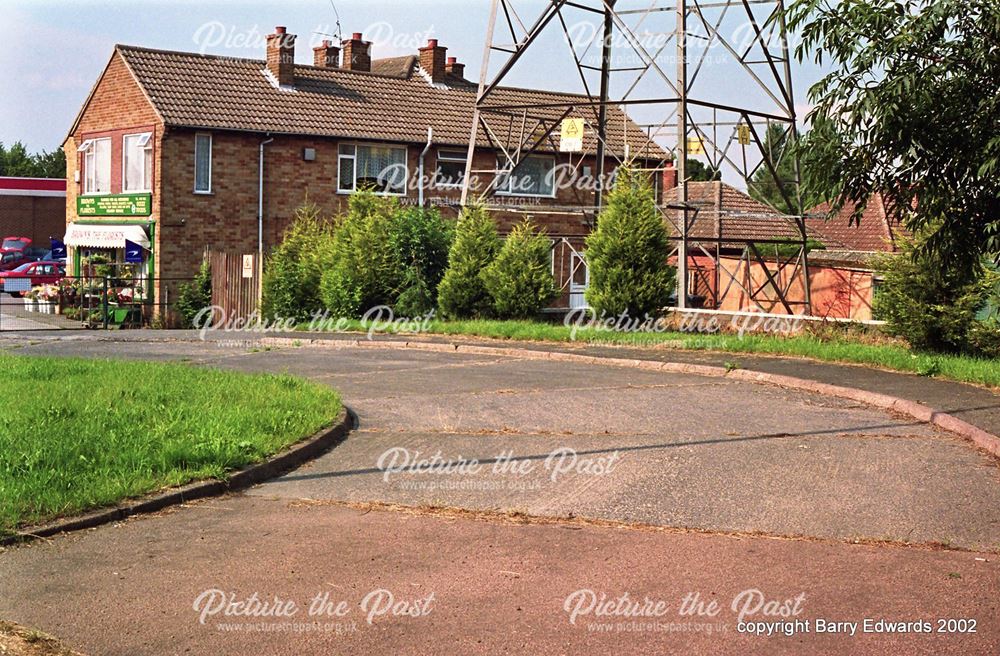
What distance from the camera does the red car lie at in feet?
150

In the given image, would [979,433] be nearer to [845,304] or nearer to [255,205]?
[845,304]

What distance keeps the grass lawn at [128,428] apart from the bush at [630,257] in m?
9.68

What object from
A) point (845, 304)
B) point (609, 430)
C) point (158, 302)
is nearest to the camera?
point (609, 430)

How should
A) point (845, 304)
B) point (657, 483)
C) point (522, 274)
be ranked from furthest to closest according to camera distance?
point (845, 304)
point (522, 274)
point (657, 483)

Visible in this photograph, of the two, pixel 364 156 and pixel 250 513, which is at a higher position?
pixel 364 156

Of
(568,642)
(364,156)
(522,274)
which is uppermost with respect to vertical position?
(364,156)

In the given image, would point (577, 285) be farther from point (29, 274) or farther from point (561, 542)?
point (561, 542)

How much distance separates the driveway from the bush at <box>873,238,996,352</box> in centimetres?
534

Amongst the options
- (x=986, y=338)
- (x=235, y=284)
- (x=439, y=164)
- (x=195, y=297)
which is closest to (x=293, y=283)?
(x=235, y=284)

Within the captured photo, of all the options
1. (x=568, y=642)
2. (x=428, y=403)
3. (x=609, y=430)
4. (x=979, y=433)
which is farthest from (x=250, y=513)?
(x=979, y=433)

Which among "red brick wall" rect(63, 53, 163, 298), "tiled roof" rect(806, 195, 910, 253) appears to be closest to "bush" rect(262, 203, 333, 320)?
"red brick wall" rect(63, 53, 163, 298)

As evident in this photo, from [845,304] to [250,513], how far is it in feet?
79.1

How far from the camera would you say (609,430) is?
11.8 meters

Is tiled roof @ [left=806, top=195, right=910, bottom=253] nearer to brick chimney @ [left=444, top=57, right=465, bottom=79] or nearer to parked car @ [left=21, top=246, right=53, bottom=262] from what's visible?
brick chimney @ [left=444, top=57, right=465, bottom=79]
